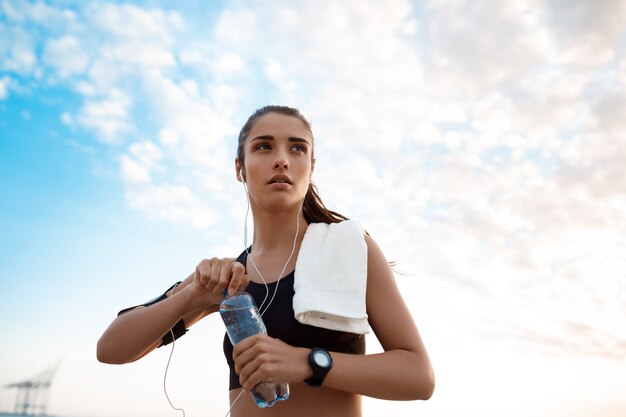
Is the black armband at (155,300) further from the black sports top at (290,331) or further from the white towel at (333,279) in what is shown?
the white towel at (333,279)

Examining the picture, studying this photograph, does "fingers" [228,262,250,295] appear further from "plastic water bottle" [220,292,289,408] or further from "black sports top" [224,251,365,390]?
"black sports top" [224,251,365,390]

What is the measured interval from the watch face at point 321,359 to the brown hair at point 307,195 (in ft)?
4.53

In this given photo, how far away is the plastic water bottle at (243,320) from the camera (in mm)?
2758

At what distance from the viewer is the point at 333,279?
9.82ft

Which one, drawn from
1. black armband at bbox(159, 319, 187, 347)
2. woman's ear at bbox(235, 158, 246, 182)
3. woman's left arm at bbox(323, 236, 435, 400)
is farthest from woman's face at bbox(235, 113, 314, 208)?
black armband at bbox(159, 319, 187, 347)

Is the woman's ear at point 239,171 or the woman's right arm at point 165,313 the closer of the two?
the woman's right arm at point 165,313

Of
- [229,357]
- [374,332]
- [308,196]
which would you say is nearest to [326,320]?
[374,332]

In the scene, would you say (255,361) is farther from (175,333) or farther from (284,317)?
(175,333)

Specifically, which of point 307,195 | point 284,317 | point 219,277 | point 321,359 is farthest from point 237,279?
point 307,195

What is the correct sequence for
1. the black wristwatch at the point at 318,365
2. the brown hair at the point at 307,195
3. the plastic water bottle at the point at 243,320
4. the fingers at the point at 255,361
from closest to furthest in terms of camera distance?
the fingers at the point at 255,361
the black wristwatch at the point at 318,365
the plastic water bottle at the point at 243,320
the brown hair at the point at 307,195

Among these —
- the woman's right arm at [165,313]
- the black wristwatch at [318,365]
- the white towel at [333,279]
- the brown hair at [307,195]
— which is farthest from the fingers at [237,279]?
the brown hair at [307,195]

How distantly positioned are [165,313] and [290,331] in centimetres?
76

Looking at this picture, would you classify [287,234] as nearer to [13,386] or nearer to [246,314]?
[246,314]

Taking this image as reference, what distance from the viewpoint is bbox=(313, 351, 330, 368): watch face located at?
2433 millimetres
